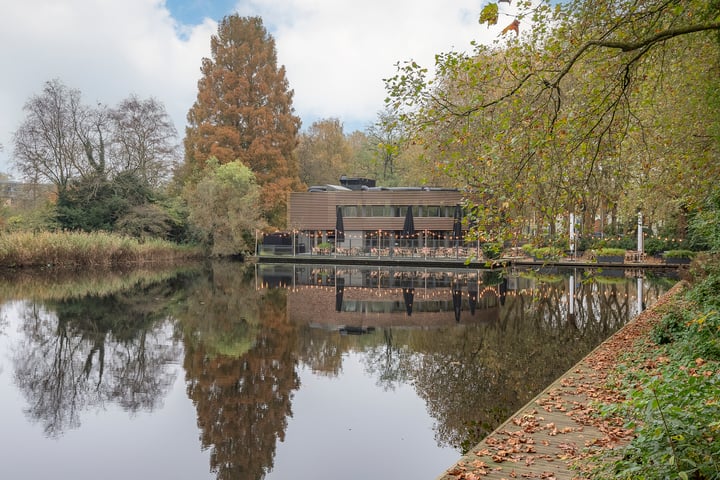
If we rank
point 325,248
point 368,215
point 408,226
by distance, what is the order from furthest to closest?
point 368,215
point 325,248
point 408,226

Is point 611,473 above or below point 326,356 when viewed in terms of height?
above

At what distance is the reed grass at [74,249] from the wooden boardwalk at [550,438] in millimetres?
31186

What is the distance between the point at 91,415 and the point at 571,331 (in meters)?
10.5

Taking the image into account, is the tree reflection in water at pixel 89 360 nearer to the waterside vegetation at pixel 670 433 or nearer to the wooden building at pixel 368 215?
the waterside vegetation at pixel 670 433

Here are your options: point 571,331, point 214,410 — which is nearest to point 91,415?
point 214,410

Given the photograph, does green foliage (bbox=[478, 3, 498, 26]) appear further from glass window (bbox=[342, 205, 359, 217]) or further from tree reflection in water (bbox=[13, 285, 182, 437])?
glass window (bbox=[342, 205, 359, 217])

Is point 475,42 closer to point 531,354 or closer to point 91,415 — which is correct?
point 531,354

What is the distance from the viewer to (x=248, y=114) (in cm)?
4478

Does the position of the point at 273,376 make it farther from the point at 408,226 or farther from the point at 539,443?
the point at 408,226

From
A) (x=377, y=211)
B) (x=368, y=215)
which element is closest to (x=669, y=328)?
(x=377, y=211)

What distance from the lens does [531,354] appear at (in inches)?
440

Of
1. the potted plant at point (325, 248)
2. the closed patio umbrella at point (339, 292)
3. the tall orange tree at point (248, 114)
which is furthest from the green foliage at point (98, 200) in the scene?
the closed patio umbrella at point (339, 292)

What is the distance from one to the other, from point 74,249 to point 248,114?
58.8ft

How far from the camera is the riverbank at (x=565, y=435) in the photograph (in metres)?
4.82
